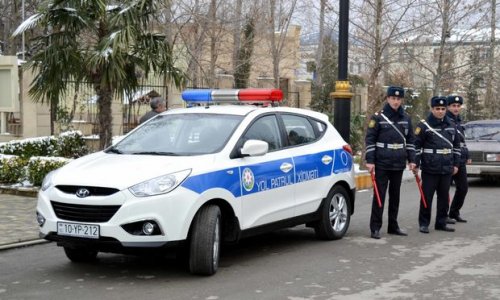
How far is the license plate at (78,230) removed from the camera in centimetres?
618

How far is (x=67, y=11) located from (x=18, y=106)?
377 cm

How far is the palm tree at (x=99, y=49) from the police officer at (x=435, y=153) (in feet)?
17.0

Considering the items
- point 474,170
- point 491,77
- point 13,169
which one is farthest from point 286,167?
point 491,77

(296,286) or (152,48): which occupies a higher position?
(152,48)

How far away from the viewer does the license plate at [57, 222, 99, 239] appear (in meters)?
6.18

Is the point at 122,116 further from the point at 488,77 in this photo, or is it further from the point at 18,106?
the point at 488,77

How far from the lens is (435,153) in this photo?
29.9ft

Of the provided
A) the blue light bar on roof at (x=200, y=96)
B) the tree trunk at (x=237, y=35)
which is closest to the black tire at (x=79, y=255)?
the blue light bar on roof at (x=200, y=96)

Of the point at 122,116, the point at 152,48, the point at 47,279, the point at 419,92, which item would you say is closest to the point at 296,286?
the point at 47,279

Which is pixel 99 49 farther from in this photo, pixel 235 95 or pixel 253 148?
pixel 253 148

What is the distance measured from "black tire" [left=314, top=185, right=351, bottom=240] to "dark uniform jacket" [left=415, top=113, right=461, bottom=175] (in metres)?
1.18

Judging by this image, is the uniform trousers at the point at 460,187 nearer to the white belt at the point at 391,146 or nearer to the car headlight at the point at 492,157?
the white belt at the point at 391,146

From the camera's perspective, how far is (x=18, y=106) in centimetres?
1495

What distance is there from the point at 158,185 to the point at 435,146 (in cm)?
438
